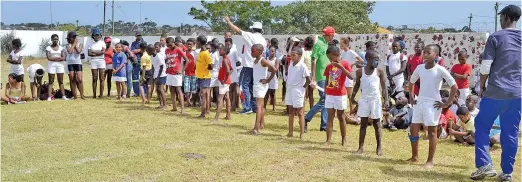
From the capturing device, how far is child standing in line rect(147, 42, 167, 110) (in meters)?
12.0

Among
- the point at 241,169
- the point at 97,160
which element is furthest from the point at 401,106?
the point at 97,160

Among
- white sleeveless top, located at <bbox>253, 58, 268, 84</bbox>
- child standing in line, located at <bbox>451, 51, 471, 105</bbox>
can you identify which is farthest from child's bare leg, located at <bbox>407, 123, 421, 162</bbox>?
child standing in line, located at <bbox>451, 51, 471, 105</bbox>

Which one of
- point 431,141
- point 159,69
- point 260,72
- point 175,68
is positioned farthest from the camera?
point 159,69

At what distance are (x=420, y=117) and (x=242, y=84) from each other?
5.80 metres

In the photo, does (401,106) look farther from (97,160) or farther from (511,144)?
(97,160)

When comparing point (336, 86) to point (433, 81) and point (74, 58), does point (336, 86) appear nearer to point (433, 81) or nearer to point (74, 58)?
point (433, 81)

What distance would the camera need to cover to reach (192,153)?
7.66 m

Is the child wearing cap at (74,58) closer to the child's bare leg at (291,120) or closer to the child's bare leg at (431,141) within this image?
the child's bare leg at (291,120)

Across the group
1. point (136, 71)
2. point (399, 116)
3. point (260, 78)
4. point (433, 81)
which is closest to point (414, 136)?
point (433, 81)

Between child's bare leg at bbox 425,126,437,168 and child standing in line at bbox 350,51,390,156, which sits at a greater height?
child standing in line at bbox 350,51,390,156

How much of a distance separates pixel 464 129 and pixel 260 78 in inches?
140

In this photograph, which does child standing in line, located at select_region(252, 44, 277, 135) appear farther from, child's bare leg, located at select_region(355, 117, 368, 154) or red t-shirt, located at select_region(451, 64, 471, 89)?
red t-shirt, located at select_region(451, 64, 471, 89)

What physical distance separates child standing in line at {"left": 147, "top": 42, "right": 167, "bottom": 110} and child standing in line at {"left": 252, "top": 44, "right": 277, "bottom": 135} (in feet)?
10.1

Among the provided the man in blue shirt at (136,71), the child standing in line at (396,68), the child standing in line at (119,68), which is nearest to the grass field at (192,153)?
the child standing in line at (396,68)
